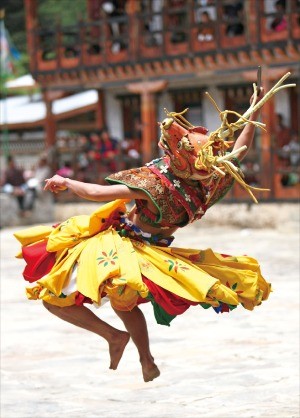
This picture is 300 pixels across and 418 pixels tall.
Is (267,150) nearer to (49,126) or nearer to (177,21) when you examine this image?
(177,21)

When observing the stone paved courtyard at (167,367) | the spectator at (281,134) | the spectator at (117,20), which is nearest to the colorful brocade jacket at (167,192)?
the stone paved courtyard at (167,367)

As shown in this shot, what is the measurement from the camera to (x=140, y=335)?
22.7 feet

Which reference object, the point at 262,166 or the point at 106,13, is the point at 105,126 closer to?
the point at 106,13

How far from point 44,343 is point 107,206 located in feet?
14.4

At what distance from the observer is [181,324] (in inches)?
476

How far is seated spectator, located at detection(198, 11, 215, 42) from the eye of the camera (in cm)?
2302

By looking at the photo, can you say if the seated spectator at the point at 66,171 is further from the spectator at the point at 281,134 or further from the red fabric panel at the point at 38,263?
the red fabric panel at the point at 38,263

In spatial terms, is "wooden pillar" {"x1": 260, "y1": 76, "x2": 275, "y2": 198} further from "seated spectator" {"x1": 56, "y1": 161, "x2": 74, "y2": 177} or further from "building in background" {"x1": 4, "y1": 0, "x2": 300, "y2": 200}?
"seated spectator" {"x1": 56, "y1": 161, "x2": 74, "y2": 177}

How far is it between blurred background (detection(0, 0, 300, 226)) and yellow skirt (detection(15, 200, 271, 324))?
15.3m

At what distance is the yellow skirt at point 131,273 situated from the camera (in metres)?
6.55

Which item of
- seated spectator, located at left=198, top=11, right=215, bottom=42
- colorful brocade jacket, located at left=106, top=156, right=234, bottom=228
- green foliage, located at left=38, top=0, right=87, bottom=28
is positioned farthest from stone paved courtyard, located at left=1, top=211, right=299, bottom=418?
green foliage, located at left=38, top=0, right=87, bottom=28

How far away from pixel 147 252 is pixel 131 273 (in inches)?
12.1

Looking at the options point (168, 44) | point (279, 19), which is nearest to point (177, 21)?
point (168, 44)

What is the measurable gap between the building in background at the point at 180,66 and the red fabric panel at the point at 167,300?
615 inches
